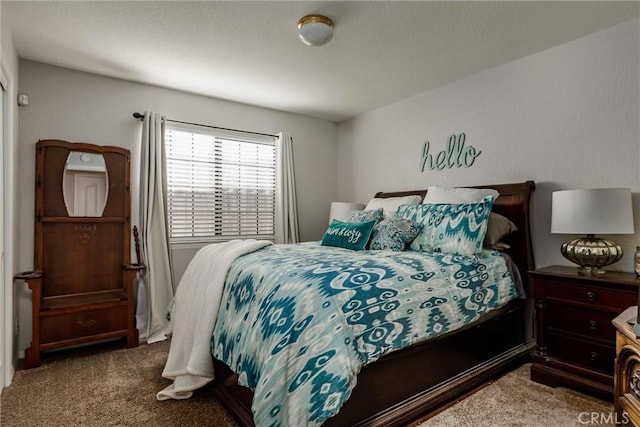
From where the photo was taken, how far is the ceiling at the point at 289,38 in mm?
2143

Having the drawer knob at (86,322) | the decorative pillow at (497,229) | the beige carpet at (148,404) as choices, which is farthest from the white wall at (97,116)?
the decorative pillow at (497,229)

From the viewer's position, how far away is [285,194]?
4.12 m

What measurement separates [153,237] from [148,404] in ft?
5.65

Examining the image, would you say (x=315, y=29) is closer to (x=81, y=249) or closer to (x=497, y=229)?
(x=497, y=229)

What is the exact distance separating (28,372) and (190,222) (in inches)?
68.9

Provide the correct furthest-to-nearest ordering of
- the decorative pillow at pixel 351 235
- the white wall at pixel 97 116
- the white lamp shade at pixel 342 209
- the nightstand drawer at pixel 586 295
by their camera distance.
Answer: the white lamp shade at pixel 342 209 < the white wall at pixel 97 116 < the decorative pillow at pixel 351 235 < the nightstand drawer at pixel 586 295

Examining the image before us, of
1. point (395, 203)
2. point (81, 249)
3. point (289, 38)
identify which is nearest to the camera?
point (289, 38)

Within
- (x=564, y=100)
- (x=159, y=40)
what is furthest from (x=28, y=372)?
(x=564, y=100)

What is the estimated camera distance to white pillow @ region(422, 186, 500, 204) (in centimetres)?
270

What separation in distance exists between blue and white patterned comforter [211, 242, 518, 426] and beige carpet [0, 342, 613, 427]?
17.4 inches

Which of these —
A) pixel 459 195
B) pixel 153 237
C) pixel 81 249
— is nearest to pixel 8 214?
pixel 81 249

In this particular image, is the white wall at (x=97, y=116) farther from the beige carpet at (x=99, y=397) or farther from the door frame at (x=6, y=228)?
the beige carpet at (x=99, y=397)

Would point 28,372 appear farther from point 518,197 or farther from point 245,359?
point 518,197

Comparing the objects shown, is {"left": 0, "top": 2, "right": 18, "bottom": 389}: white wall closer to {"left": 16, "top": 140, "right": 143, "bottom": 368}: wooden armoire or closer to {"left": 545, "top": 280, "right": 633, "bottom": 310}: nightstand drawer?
{"left": 16, "top": 140, "right": 143, "bottom": 368}: wooden armoire
